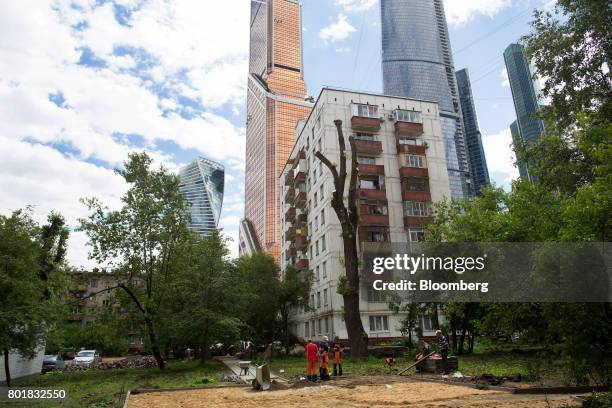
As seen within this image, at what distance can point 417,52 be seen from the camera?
139625 mm

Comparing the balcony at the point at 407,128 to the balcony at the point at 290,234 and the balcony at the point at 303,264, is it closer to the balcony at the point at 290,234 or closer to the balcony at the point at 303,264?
the balcony at the point at 303,264

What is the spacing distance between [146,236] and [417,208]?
26.5 meters

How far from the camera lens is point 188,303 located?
27219mm

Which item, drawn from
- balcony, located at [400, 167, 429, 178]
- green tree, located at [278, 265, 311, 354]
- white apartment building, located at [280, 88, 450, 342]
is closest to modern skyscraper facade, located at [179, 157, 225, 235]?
white apartment building, located at [280, 88, 450, 342]

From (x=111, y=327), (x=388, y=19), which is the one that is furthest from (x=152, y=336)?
(x=388, y=19)

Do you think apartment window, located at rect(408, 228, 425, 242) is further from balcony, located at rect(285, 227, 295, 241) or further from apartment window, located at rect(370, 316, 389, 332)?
balcony, located at rect(285, 227, 295, 241)

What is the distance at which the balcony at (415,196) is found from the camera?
43.3 m

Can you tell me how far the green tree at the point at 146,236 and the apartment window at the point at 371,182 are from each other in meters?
19.7

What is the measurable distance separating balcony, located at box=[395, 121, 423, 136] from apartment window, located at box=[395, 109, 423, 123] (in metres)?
0.83

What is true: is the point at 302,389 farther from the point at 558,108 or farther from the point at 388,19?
the point at 388,19

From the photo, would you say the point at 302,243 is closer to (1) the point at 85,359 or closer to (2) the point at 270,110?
(1) the point at 85,359

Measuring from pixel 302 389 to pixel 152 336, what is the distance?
16857mm

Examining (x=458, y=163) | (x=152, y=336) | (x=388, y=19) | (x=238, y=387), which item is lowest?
(x=238, y=387)

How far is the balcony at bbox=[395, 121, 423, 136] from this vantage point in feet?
149
